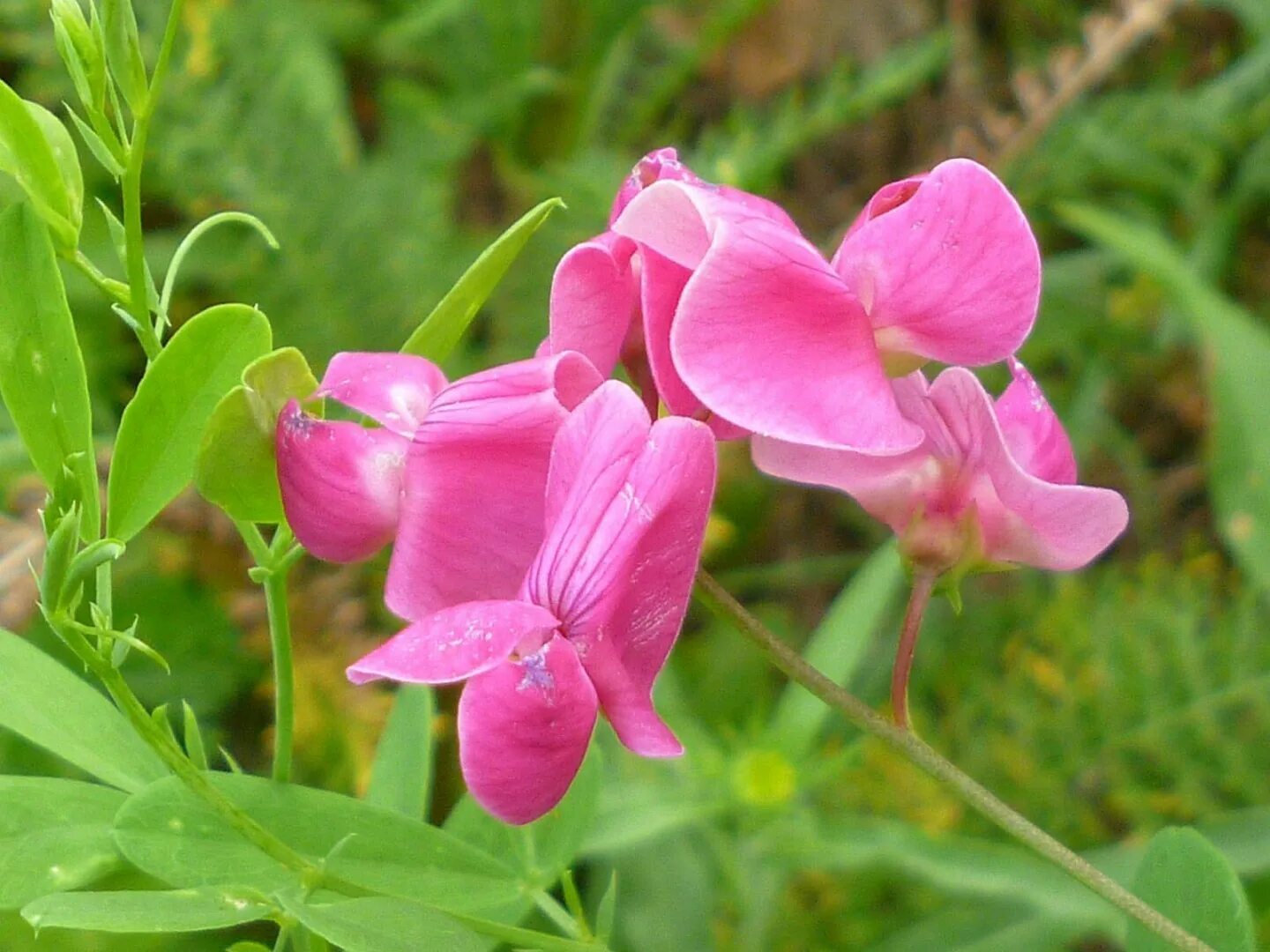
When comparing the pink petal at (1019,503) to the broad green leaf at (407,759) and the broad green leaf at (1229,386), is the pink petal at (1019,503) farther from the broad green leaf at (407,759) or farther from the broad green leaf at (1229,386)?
the broad green leaf at (1229,386)

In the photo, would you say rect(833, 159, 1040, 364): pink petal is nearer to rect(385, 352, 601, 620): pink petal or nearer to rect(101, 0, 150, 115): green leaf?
rect(385, 352, 601, 620): pink petal

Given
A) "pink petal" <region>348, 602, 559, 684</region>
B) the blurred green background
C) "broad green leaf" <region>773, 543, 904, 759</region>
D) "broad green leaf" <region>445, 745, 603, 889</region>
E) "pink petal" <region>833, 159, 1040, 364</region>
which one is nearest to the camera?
"pink petal" <region>348, 602, 559, 684</region>

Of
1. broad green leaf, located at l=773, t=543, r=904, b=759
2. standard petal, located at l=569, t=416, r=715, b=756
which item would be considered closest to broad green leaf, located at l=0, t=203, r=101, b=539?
standard petal, located at l=569, t=416, r=715, b=756

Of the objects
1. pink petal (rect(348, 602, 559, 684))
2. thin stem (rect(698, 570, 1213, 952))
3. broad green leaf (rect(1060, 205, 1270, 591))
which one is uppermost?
pink petal (rect(348, 602, 559, 684))

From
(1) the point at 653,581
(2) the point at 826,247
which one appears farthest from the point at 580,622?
(2) the point at 826,247

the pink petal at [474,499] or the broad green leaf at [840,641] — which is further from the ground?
the pink petal at [474,499]

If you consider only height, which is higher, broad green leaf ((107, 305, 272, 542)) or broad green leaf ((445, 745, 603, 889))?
broad green leaf ((107, 305, 272, 542))

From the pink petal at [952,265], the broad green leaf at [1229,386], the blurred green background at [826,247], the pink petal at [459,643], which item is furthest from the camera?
the broad green leaf at [1229,386]

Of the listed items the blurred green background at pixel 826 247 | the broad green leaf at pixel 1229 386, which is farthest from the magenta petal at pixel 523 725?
the broad green leaf at pixel 1229 386
